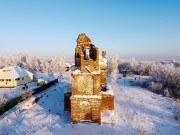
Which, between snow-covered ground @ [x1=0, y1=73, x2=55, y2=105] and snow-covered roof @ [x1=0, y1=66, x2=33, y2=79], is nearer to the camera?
snow-covered ground @ [x1=0, y1=73, x2=55, y2=105]

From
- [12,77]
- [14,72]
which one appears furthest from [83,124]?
[14,72]

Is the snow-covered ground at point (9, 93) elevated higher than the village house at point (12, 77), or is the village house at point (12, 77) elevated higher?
the village house at point (12, 77)

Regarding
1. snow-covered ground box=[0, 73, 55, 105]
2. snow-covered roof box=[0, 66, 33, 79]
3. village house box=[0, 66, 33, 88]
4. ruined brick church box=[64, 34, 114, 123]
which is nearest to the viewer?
ruined brick church box=[64, 34, 114, 123]

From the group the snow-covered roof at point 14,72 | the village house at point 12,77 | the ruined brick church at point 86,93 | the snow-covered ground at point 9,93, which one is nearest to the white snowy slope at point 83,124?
the ruined brick church at point 86,93

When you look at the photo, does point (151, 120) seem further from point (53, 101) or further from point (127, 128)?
point (53, 101)

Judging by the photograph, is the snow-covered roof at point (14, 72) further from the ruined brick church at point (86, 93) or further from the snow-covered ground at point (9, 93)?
the ruined brick church at point (86, 93)

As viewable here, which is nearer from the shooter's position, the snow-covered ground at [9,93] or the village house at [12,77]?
the snow-covered ground at [9,93]

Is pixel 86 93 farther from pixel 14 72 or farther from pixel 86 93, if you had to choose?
pixel 14 72

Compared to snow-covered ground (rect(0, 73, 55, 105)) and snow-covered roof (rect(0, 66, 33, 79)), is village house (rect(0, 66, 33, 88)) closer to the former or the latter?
snow-covered roof (rect(0, 66, 33, 79))

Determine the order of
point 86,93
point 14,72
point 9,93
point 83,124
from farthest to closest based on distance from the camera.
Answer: point 14,72 < point 9,93 < point 86,93 < point 83,124

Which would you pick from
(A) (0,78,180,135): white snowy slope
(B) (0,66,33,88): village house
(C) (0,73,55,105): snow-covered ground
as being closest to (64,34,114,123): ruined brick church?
(A) (0,78,180,135): white snowy slope

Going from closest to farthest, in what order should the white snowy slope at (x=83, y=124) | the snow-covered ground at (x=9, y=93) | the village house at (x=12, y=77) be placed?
the white snowy slope at (x=83, y=124)
the snow-covered ground at (x=9, y=93)
the village house at (x=12, y=77)

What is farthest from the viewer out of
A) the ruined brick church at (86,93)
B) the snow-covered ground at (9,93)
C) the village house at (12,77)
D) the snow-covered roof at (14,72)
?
the snow-covered roof at (14,72)

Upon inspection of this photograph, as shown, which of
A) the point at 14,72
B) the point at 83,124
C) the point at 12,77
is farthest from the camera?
the point at 14,72
